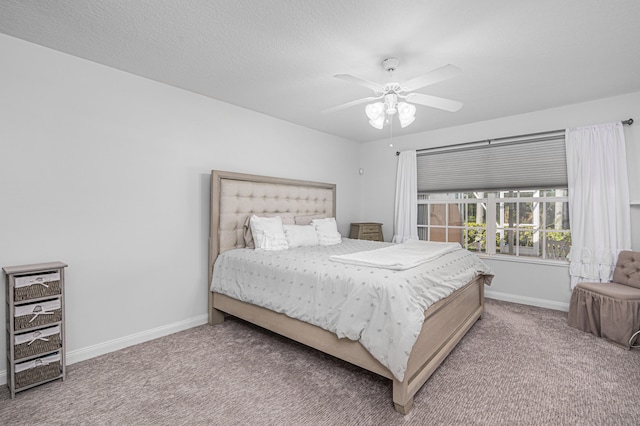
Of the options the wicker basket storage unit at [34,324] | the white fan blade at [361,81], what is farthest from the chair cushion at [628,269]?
the wicker basket storage unit at [34,324]

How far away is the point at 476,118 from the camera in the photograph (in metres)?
4.04

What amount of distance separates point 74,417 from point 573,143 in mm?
5166

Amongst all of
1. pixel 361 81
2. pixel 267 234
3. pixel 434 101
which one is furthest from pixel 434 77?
pixel 267 234

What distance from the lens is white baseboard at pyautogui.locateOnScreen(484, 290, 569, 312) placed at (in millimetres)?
3665

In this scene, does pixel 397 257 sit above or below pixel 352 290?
above

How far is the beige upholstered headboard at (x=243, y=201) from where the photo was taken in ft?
10.7

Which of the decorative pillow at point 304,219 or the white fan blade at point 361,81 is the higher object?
the white fan blade at point 361,81

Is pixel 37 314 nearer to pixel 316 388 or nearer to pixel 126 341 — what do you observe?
pixel 126 341

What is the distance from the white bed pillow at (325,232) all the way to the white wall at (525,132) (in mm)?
1524

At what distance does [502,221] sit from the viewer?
4.23 m

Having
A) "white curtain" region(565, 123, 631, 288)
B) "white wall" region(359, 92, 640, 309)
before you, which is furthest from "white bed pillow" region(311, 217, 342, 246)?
"white curtain" region(565, 123, 631, 288)

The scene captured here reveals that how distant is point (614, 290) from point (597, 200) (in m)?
1.06

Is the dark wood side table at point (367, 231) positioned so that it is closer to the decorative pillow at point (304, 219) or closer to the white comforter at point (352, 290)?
the decorative pillow at point (304, 219)

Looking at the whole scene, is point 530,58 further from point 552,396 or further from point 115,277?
point 115,277
